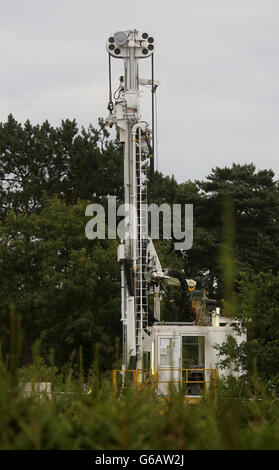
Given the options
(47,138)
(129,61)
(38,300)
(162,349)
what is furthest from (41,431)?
(47,138)

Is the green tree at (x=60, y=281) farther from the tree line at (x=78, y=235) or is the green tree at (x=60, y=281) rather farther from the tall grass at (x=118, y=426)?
the tall grass at (x=118, y=426)

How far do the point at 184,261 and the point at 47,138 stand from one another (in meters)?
13.1

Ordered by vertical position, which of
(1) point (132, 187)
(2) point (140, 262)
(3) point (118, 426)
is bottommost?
(3) point (118, 426)

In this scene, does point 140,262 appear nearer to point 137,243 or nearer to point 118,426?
point 137,243

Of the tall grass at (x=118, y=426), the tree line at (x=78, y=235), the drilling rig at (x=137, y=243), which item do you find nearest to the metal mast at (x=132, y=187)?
the drilling rig at (x=137, y=243)

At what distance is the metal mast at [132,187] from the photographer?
2779 centimetres

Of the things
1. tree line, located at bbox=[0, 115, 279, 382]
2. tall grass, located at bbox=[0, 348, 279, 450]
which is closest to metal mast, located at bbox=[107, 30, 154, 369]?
tree line, located at bbox=[0, 115, 279, 382]

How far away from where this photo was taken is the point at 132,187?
28797 mm

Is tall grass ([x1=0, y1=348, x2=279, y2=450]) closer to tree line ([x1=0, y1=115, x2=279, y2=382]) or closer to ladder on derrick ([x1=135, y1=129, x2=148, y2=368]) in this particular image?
ladder on derrick ([x1=135, y1=129, x2=148, y2=368])

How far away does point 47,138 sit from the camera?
189 ft

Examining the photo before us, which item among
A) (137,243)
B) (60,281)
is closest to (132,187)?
(137,243)

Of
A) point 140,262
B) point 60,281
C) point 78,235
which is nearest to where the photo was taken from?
point 140,262

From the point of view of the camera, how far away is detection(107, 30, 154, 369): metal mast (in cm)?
2779
